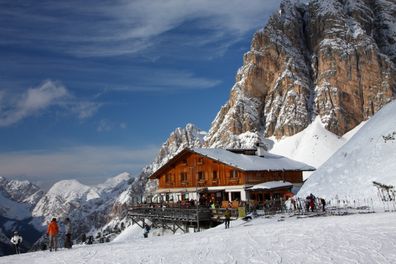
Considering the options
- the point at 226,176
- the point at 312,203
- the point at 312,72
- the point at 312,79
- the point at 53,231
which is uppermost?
the point at 312,72

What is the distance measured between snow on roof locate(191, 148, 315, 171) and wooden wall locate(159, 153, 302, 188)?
74 centimetres

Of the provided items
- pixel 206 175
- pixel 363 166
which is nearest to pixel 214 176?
→ pixel 206 175

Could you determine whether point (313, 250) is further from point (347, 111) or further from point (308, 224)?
point (347, 111)

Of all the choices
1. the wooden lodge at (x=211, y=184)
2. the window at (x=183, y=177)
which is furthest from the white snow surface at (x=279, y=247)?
the window at (x=183, y=177)

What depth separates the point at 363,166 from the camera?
36156mm

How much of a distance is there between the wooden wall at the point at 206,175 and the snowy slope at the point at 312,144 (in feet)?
185

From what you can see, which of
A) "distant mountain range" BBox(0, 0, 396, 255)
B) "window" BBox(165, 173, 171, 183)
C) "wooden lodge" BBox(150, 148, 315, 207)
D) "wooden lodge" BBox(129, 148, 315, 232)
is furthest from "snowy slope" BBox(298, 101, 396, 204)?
"distant mountain range" BBox(0, 0, 396, 255)

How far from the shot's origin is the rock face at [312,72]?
13188 centimetres

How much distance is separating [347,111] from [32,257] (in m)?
123

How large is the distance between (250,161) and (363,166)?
19.6 m

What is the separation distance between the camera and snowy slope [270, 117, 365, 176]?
11356 centimetres

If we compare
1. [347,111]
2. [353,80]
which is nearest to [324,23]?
[353,80]

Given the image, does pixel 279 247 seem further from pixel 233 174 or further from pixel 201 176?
pixel 201 176

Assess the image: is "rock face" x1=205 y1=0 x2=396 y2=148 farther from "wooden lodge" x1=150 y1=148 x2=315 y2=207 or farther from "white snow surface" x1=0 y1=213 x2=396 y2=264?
"white snow surface" x1=0 y1=213 x2=396 y2=264
